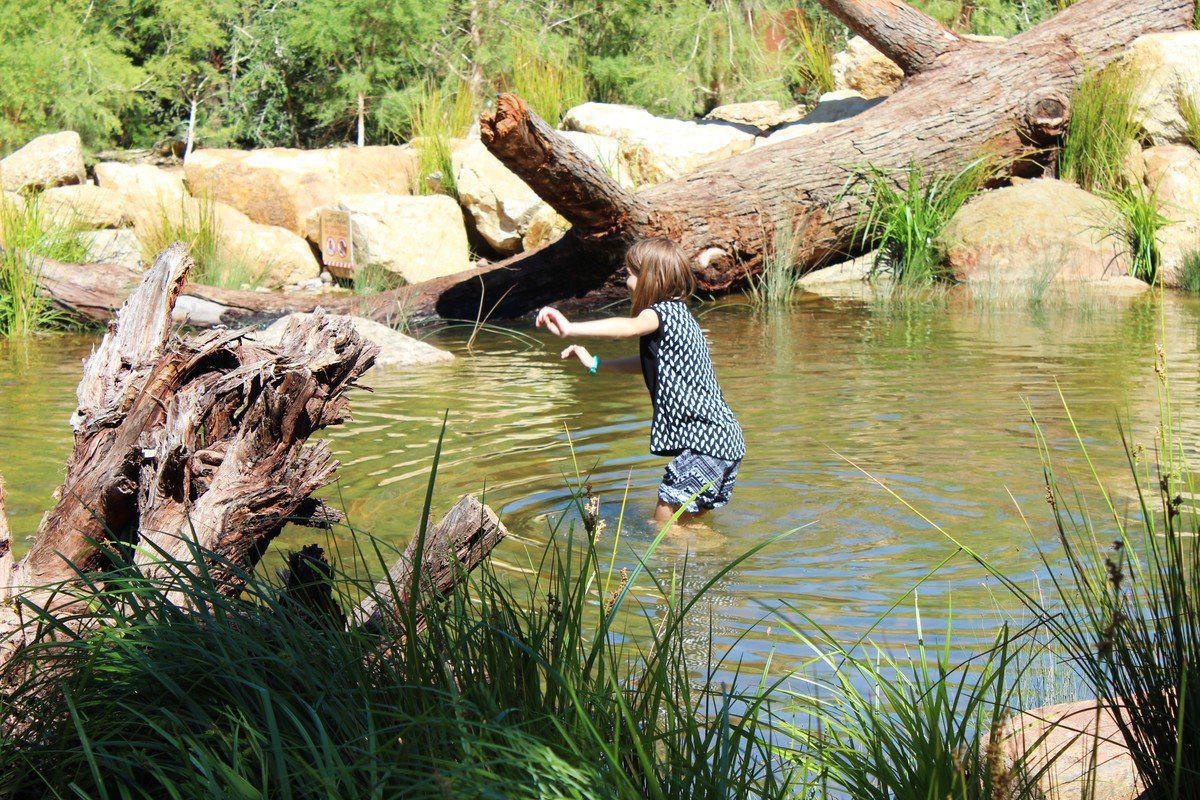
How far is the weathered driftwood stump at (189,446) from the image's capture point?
3.35 metres

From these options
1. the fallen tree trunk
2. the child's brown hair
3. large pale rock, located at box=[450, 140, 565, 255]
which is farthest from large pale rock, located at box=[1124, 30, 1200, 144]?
the child's brown hair

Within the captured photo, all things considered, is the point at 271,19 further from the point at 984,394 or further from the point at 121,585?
the point at 121,585

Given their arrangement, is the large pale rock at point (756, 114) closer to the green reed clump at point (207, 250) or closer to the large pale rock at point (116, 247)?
the green reed clump at point (207, 250)

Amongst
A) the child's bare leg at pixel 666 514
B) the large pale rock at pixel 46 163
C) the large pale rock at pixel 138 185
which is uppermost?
the large pale rock at pixel 46 163

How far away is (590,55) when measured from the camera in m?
17.2

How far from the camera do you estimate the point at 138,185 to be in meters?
14.1

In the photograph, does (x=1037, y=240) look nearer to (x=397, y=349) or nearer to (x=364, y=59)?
(x=397, y=349)

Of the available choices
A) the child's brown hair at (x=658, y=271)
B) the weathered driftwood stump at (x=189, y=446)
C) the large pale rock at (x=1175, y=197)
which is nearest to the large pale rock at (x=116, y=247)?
the child's brown hair at (x=658, y=271)

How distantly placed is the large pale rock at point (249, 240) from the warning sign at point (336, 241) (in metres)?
0.35

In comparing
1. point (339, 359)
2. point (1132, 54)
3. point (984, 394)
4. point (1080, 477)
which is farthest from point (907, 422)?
point (1132, 54)

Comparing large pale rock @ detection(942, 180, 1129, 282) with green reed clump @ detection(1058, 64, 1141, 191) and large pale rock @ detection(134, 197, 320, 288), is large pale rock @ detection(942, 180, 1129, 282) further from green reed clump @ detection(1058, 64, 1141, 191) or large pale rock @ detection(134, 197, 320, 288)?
large pale rock @ detection(134, 197, 320, 288)

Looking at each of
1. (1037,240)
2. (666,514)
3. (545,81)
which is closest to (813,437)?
(666,514)

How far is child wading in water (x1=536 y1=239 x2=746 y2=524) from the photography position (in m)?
5.27

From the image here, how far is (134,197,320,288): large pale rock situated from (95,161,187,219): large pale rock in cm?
20
